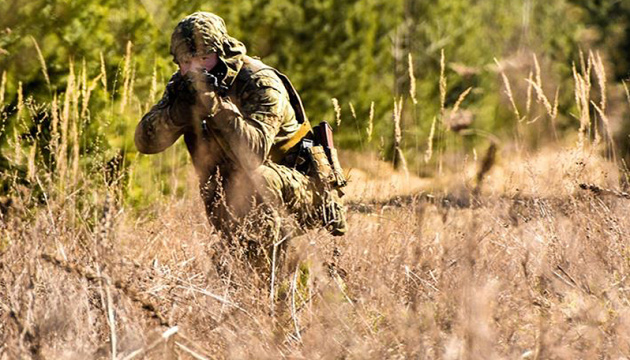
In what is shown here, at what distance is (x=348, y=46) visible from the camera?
10844mm

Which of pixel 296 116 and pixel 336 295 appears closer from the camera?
pixel 336 295

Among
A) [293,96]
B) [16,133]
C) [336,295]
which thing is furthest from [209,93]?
[16,133]

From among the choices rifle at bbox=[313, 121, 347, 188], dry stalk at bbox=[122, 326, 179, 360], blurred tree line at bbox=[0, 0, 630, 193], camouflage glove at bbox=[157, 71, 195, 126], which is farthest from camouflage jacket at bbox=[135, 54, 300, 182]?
blurred tree line at bbox=[0, 0, 630, 193]

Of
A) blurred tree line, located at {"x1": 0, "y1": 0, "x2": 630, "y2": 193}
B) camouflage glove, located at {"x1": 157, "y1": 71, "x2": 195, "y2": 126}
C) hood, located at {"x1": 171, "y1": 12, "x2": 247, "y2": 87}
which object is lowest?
blurred tree line, located at {"x1": 0, "y1": 0, "x2": 630, "y2": 193}

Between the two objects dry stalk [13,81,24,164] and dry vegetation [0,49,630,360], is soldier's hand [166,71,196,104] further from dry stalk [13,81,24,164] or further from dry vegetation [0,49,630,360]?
dry stalk [13,81,24,164]

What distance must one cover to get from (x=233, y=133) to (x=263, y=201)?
373mm

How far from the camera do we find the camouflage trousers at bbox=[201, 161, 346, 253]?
4.04 m

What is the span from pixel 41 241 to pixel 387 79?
7.95 meters

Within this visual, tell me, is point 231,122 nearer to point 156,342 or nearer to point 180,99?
point 180,99

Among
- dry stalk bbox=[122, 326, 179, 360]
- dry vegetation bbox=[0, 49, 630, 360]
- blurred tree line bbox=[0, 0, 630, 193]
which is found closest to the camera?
dry stalk bbox=[122, 326, 179, 360]

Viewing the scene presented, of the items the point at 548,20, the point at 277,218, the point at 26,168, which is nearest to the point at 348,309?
the point at 277,218

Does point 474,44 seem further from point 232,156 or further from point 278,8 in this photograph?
point 232,156

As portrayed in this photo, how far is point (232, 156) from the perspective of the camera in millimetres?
A: 3998

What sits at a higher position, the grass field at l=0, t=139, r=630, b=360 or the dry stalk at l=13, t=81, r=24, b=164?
the dry stalk at l=13, t=81, r=24, b=164
